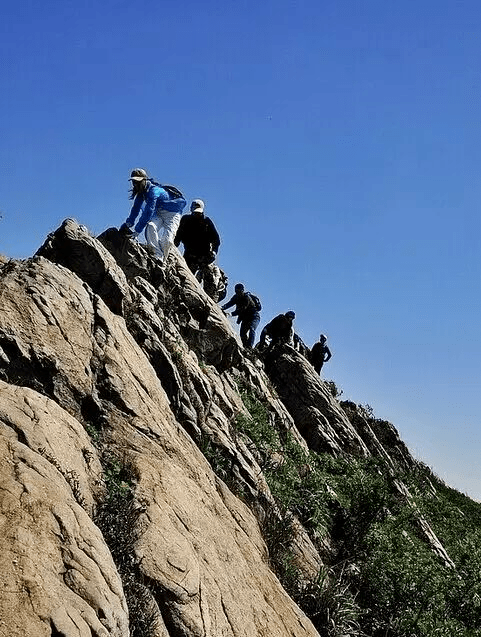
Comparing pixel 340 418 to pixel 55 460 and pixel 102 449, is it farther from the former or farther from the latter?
pixel 55 460

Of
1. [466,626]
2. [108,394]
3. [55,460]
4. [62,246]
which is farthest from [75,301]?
[466,626]

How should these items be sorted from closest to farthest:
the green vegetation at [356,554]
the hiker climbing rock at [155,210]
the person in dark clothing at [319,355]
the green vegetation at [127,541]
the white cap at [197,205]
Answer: the green vegetation at [127,541] → the green vegetation at [356,554] → the hiker climbing rock at [155,210] → the white cap at [197,205] → the person in dark clothing at [319,355]

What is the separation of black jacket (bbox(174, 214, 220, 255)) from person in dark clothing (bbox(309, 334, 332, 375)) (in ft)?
35.8

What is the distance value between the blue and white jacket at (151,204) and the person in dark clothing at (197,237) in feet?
13.7

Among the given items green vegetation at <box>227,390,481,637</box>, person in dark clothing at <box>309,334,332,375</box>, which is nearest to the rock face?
green vegetation at <box>227,390,481,637</box>

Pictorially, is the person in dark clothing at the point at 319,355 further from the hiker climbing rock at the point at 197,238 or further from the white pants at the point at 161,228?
the white pants at the point at 161,228

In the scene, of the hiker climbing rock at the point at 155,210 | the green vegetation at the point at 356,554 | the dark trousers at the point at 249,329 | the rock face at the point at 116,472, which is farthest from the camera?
the dark trousers at the point at 249,329

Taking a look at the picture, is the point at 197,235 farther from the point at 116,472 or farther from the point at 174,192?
the point at 116,472

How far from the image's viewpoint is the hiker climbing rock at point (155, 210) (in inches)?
626

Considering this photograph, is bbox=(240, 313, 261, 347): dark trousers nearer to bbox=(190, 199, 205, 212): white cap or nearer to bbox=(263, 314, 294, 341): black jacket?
bbox=(263, 314, 294, 341): black jacket

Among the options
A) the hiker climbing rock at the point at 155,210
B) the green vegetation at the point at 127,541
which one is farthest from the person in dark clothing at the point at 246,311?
the green vegetation at the point at 127,541

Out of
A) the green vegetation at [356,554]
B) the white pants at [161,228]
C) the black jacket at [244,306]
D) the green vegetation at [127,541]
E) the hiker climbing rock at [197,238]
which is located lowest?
the green vegetation at [127,541]

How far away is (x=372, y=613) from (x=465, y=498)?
20399 millimetres

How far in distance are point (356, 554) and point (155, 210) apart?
29.0ft
